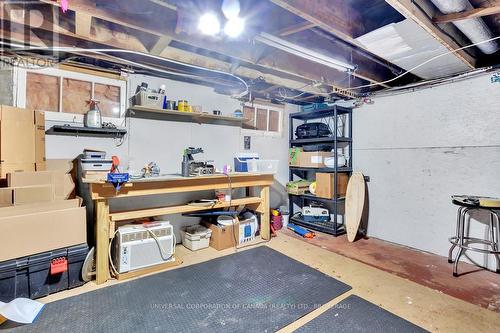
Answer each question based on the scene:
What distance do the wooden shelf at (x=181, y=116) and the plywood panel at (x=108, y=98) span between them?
16 cm

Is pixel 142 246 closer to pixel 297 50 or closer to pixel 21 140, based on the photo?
pixel 21 140

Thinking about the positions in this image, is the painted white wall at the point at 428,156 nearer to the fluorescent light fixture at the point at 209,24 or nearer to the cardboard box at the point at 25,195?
the fluorescent light fixture at the point at 209,24

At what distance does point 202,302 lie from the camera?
2.04 meters

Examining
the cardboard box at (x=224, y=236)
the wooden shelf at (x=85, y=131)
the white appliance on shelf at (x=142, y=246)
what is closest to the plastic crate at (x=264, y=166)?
the cardboard box at (x=224, y=236)

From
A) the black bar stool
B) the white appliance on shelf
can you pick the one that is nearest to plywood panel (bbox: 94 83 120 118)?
the white appliance on shelf

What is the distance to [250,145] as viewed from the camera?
4129mm

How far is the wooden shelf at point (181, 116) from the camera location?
297 cm

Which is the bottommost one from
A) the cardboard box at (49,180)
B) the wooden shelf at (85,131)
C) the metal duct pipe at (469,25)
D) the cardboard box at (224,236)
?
the cardboard box at (224,236)

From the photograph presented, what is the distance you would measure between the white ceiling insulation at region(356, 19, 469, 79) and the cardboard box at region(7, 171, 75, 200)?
3.03 metres

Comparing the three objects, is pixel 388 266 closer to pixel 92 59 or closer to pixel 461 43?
pixel 461 43

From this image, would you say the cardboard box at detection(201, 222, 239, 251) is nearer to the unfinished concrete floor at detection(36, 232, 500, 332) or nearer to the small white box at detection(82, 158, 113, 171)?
the unfinished concrete floor at detection(36, 232, 500, 332)

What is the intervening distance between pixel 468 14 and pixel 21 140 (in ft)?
12.1

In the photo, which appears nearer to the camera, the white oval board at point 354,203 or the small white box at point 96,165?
the small white box at point 96,165

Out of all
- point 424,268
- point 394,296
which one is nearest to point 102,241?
point 394,296
